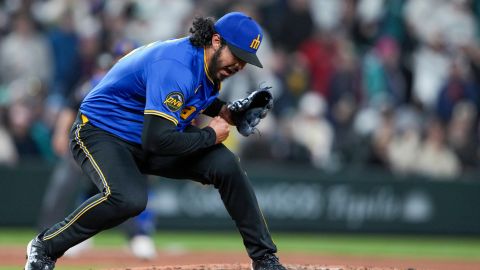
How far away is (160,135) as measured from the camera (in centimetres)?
585

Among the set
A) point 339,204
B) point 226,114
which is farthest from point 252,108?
point 339,204

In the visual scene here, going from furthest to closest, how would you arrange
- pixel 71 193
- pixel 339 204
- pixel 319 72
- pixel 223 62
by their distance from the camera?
1. pixel 319 72
2. pixel 339 204
3. pixel 71 193
4. pixel 223 62

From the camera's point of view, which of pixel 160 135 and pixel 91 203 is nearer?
pixel 160 135

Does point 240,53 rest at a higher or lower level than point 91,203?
higher

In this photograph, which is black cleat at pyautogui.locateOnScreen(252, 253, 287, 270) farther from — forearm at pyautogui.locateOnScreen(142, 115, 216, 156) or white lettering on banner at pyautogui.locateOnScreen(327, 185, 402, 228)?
white lettering on banner at pyautogui.locateOnScreen(327, 185, 402, 228)

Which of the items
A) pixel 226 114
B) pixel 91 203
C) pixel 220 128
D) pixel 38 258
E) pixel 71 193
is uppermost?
pixel 226 114

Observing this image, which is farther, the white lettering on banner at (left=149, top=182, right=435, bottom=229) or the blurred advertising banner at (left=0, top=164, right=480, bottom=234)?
the white lettering on banner at (left=149, top=182, right=435, bottom=229)

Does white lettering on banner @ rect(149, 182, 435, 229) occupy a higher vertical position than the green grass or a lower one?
higher

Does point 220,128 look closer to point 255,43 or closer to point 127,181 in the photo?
point 255,43

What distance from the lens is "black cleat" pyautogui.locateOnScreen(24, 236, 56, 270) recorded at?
615 centimetres

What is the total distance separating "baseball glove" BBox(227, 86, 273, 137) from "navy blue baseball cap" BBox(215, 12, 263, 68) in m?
0.48

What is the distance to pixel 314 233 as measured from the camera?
1384 centimetres

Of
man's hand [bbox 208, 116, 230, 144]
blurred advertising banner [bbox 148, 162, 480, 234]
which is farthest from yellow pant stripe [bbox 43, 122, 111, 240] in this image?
blurred advertising banner [bbox 148, 162, 480, 234]

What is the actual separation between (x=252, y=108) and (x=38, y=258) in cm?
187
